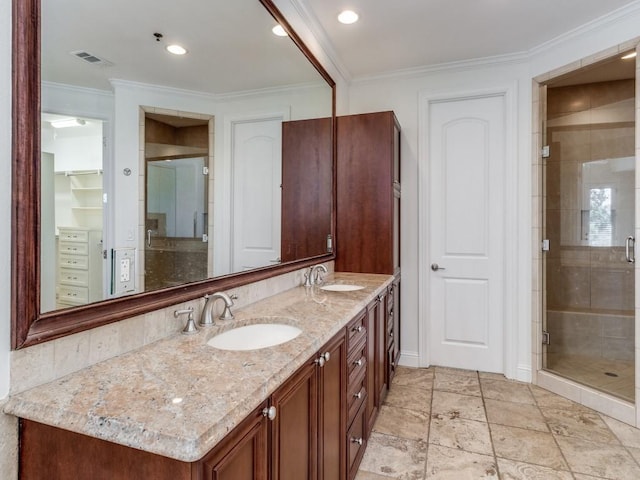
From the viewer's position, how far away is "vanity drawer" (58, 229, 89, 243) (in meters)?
0.95

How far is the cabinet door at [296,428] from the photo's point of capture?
3.25 feet

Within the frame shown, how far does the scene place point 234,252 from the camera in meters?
1.72

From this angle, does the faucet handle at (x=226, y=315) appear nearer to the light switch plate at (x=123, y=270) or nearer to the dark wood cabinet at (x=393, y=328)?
the light switch plate at (x=123, y=270)

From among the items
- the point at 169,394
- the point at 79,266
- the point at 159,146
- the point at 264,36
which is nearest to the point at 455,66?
the point at 264,36

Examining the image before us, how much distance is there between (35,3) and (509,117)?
10.3 ft

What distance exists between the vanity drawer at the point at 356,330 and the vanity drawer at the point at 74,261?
106 centimetres

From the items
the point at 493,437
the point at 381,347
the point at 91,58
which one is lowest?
the point at 493,437

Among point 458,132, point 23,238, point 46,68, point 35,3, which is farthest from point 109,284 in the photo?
point 458,132

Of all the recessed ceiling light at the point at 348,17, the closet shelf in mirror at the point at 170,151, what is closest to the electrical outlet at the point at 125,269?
the closet shelf in mirror at the point at 170,151

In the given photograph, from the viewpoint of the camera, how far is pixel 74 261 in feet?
3.21

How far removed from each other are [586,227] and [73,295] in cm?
365

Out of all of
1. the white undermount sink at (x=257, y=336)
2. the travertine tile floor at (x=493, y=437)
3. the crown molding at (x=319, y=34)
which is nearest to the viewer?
the white undermount sink at (x=257, y=336)

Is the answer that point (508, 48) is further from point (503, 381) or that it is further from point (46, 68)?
point (46, 68)

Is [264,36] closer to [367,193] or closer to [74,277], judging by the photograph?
[367,193]
